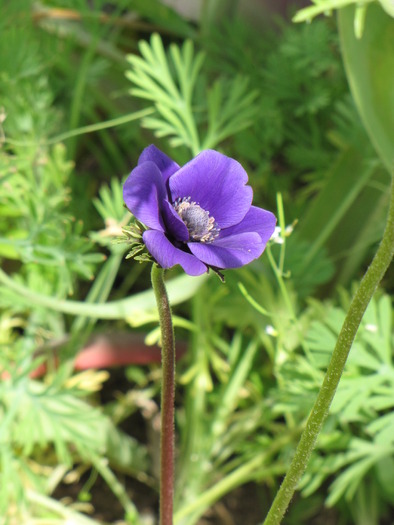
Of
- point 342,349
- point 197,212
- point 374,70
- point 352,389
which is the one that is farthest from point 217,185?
point 374,70

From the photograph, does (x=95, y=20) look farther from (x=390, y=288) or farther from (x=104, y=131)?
(x=390, y=288)

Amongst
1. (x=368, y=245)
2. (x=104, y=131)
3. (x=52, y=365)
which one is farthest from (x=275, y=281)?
(x=104, y=131)

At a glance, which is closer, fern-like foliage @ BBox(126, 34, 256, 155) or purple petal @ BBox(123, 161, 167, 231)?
purple petal @ BBox(123, 161, 167, 231)

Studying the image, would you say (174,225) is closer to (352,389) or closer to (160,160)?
(160,160)

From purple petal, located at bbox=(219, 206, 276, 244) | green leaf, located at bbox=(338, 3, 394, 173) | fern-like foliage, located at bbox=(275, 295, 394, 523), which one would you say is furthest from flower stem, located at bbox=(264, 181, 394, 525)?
green leaf, located at bbox=(338, 3, 394, 173)

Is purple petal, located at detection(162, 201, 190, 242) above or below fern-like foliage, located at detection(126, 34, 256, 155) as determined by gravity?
above

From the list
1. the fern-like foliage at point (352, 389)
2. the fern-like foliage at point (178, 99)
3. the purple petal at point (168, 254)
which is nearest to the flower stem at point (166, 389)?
the purple petal at point (168, 254)

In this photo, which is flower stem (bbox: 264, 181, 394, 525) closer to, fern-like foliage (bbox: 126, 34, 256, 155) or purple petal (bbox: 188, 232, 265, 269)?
purple petal (bbox: 188, 232, 265, 269)

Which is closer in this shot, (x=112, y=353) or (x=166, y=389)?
(x=166, y=389)
